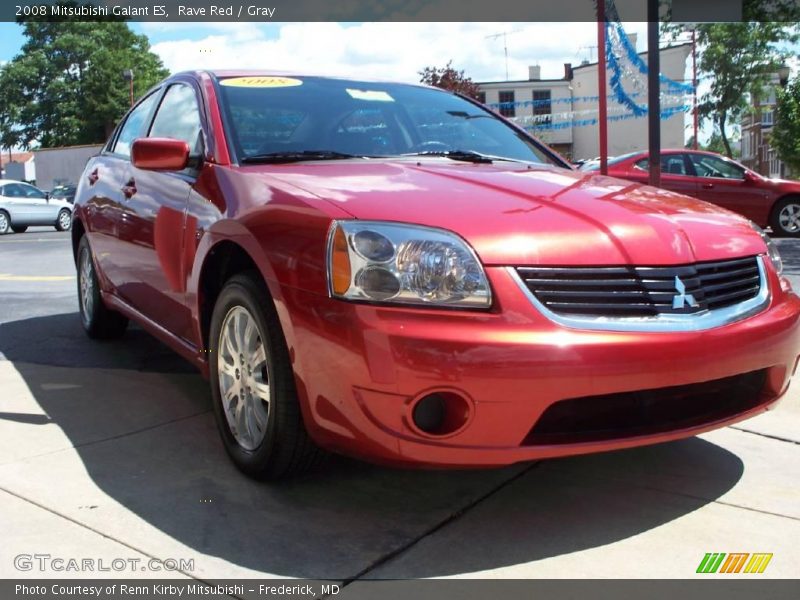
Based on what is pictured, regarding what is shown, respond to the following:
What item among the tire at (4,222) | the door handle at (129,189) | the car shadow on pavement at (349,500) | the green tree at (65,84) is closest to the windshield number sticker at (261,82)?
the door handle at (129,189)

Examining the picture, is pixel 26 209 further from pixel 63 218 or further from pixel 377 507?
pixel 377 507

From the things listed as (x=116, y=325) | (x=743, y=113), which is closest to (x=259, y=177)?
(x=116, y=325)

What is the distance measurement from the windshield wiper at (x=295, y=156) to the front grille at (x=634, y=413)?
150 centimetres

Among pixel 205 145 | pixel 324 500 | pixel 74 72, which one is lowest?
pixel 324 500

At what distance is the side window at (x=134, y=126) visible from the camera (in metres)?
4.79

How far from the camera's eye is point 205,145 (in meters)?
3.61

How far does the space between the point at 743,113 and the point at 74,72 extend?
44.3 m

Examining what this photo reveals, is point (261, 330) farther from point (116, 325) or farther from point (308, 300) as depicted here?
point (116, 325)

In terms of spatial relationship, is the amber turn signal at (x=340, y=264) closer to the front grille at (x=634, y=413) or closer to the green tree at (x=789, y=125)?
the front grille at (x=634, y=413)

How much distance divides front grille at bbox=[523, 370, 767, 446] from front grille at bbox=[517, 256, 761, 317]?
9.9 inches

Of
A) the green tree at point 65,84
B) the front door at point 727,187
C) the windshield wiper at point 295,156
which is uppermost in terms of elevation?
the green tree at point 65,84

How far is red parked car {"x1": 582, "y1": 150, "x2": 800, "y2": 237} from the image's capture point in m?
12.8

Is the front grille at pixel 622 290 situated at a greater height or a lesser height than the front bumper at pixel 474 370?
greater

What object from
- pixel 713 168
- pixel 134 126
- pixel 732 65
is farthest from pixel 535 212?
pixel 732 65
